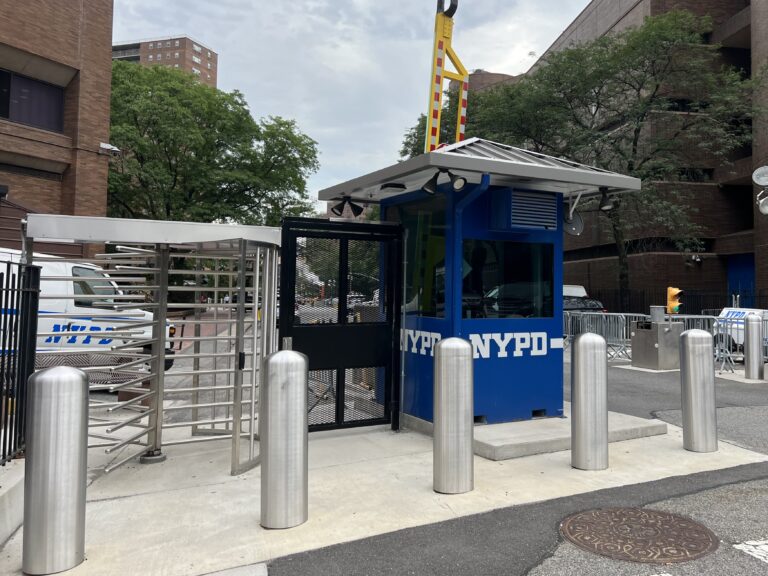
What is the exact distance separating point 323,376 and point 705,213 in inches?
1151

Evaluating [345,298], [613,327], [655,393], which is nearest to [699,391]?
[345,298]

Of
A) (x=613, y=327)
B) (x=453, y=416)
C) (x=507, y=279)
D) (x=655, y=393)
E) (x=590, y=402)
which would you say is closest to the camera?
(x=453, y=416)

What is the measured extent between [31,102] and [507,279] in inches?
835

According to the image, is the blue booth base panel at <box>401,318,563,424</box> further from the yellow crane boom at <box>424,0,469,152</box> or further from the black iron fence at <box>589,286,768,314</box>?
the black iron fence at <box>589,286,768,314</box>

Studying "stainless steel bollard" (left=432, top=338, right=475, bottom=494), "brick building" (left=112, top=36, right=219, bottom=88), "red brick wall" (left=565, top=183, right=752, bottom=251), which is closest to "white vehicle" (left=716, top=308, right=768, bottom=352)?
"stainless steel bollard" (left=432, top=338, right=475, bottom=494)

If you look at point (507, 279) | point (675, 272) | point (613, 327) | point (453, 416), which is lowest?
point (453, 416)

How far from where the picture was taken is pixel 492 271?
6598mm

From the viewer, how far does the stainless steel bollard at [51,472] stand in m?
3.30

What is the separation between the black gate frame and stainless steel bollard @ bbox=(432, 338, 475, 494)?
1.99 meters

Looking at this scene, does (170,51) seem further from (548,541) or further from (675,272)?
(548,541)

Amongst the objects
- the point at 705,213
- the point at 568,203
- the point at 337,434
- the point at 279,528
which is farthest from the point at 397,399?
the point at 705,213

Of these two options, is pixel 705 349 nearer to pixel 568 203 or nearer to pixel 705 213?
pixel 568 203

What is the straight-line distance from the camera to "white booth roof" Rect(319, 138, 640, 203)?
5.58 m

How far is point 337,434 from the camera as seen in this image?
6633 mm
